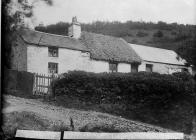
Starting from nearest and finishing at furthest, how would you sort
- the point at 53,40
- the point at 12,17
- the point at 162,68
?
the point at 162,68, the point at 53,40, the point at 12,17

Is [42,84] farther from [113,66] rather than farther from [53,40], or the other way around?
[113,66]

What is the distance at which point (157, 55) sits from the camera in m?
3.21

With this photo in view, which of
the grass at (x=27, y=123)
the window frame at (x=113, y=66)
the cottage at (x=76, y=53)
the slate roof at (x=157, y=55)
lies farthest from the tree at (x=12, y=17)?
the slate roof at (x=157, y=55)

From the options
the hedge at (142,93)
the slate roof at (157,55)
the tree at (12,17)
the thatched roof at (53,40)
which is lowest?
the hedge at (142,93)

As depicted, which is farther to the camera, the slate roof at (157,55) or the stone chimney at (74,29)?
the stone chimney at (74,29)

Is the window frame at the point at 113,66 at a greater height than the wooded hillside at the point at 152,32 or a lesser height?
lesser

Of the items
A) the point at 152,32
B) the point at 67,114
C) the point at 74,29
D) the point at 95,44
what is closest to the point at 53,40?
the point at 74,29

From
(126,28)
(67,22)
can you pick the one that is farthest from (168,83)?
(67,22)

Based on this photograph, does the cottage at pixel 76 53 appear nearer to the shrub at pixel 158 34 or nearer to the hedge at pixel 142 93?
the hedge at pixel 142 93

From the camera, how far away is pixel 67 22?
10.8ft

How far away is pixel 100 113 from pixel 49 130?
62 cm

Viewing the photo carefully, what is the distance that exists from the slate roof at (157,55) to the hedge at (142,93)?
156 mm

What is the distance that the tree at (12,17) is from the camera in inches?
135

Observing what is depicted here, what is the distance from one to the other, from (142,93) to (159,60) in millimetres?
420
